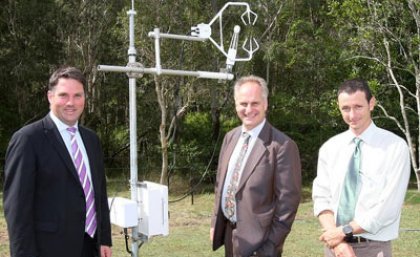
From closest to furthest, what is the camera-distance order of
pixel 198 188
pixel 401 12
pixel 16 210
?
pixel 16 210, pixel 401 12, pixel 198 188

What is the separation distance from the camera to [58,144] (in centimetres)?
289

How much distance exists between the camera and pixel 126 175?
18.3 meters

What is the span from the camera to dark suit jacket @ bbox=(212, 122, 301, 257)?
116 inches

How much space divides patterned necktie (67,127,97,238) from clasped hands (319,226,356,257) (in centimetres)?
122

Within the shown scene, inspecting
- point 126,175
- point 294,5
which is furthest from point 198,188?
point 294,5

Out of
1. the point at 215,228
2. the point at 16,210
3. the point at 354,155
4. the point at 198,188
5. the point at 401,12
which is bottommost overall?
the point at 198,188

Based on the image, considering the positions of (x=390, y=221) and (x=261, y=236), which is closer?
(x=390, y=221)

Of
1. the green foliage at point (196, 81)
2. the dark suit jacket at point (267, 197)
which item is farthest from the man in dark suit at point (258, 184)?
the green foliage at point (196, 81)

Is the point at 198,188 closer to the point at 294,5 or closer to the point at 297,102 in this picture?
the point at 297,102

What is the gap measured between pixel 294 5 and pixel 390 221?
16776mm

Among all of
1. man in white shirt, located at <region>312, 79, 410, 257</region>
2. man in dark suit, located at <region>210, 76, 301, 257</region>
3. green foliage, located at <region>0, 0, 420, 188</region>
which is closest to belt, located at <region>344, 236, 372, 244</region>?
man in white shirt, located at <region>312, 79, 410, 257</region>

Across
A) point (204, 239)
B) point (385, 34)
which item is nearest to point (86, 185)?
point (204, 239)

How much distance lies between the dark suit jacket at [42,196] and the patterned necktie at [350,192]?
1312mm

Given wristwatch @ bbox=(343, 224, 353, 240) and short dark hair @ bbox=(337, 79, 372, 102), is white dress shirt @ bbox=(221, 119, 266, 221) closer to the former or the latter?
short dark hair @ bbox=(337, 79, 372, 102)
